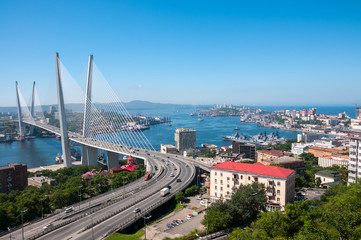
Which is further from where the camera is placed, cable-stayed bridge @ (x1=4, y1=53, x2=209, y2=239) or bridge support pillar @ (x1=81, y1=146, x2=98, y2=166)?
bridge support pillar @ (x1=81, y1=146, x2=98, y2=166)

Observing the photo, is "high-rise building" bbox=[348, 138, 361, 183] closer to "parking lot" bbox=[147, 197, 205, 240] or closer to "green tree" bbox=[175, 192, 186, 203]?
"parking lot" bbox=[147, 197, 205, 240]

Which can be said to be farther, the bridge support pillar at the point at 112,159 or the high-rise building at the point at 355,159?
the bridge support pillar at the point at 112,159

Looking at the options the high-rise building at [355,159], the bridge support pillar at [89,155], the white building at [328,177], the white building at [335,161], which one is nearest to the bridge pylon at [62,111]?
the bridge support pillar at [89,155]

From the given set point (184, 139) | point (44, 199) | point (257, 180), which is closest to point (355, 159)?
point (257, 180)

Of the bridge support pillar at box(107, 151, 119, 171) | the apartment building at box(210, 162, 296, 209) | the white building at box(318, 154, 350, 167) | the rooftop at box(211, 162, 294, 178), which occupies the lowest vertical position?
the white building at box(318, 154, 350, 167)

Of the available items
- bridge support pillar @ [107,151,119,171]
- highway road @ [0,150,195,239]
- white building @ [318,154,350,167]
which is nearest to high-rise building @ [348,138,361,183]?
highway road @ [0,150,195,239]

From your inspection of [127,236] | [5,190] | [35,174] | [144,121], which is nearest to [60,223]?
[127,236]

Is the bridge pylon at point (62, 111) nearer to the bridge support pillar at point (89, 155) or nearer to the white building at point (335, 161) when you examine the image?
the bridge support pillar at point (89, 155)
